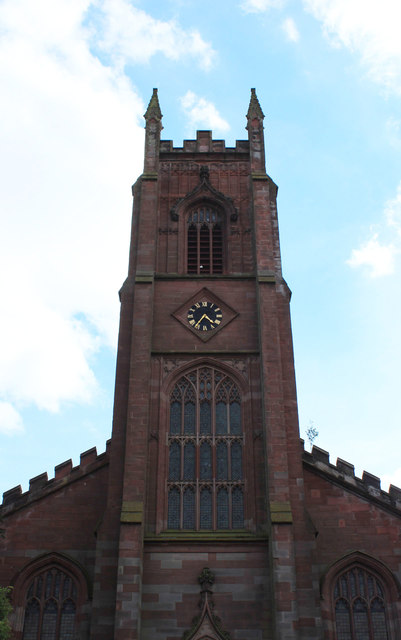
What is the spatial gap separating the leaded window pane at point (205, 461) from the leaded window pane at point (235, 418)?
1.03 m

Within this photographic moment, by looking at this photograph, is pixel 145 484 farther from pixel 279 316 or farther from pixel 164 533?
pixel 279 316

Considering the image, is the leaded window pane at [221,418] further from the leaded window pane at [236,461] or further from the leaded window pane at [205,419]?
the leaded window pane at [236,461]

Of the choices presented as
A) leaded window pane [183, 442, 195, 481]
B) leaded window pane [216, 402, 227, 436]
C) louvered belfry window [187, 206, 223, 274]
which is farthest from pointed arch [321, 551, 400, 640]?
louvered belfry window [187, 206, 223, 274]

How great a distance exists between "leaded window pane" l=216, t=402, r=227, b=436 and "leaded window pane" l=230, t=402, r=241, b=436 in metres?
0.22

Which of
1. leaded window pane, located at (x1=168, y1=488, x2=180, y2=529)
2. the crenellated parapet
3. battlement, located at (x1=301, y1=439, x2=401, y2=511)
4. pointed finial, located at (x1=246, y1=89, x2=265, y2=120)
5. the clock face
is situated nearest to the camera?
leaded window pane, located at (x1=168, y1=488, x2=180, y2=529)

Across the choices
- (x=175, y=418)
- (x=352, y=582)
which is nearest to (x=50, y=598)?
(x=175, y=418)

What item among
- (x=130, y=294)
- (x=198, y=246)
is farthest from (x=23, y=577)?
(x=198, y=246)

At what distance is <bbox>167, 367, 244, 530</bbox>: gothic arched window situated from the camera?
22.5 m

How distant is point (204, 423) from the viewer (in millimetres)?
24281

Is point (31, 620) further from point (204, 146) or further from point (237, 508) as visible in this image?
point (204, 146)

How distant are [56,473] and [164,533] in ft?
14.8

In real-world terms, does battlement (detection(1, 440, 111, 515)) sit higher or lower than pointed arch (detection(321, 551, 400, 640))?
higher

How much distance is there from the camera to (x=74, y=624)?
69.8 feet

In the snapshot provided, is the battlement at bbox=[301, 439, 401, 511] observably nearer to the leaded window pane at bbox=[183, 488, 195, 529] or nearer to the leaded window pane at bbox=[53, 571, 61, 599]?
the leaded window pane at bbox=[183, 488, 195, 529]
